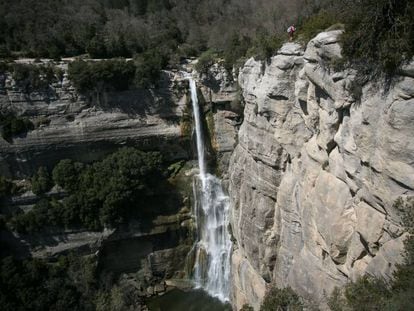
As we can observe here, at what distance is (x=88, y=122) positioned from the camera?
25188mm

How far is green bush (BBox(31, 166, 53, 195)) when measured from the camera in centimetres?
2450

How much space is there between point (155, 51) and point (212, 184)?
10672mm

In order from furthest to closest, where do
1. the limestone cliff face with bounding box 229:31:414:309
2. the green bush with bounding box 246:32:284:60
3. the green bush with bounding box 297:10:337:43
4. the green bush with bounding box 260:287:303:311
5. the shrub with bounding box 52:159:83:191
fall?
the shrub with bounding box 52:159:83:191, the green bush with bounding box 246:32:284:60, the green bush with bounding box 297:10:337:43, the green bush with bounding box 260:287:303:311, the limestone cliff face with bounding box 229:31:414:309

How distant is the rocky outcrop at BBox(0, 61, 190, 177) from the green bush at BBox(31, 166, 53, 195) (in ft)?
1.74

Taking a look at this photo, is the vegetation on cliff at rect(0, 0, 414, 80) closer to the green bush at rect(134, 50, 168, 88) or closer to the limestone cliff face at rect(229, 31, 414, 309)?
the green bush at rect(134, 50, 168, 88)

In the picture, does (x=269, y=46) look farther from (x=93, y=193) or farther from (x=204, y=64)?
(x=93, y=193)

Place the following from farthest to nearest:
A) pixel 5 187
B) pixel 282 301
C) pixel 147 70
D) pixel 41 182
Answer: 1. pixel 147 70
2. pixel 41 182
3. pixel 5 187
4. pixel 282 301

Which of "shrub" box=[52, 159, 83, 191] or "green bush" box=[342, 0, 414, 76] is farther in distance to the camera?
"shrub" box=[52, 159, 83, 191]

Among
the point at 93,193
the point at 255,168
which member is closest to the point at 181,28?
the point at 93,193

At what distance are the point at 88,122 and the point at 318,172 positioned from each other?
1699 cm

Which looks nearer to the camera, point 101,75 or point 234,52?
point 101,75

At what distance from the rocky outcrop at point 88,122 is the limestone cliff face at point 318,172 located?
7465 millimetres

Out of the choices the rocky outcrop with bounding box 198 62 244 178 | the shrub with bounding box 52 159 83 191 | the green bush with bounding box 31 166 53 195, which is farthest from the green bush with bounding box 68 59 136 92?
the green bush with bounding box 31 166 53 195

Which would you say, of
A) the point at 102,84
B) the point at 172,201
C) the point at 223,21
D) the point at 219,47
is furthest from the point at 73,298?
the point at 223,21
